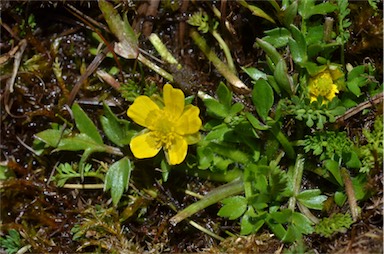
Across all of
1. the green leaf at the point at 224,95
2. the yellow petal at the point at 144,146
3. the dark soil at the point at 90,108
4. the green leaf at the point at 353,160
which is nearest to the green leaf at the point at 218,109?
the green leaf at the point at 224,95

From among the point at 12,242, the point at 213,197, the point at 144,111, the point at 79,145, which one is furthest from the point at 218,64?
the point at 12,242

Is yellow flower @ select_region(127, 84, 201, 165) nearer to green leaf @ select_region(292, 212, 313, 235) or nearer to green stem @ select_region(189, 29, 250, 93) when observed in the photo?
green stem @ select_region(189, 29, 250, 93)

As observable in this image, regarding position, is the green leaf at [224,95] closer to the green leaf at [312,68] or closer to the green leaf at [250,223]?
the green leaf at [312,68]

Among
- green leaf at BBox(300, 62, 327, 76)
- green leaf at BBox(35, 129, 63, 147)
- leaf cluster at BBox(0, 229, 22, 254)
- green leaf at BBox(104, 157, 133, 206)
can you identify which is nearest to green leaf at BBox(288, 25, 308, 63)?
green leaf at BBox(300, 62, 327, 76)

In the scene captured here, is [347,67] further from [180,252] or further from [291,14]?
[180,252]

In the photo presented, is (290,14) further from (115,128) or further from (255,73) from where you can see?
(115,128)

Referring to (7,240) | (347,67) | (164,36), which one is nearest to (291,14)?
(347,67)

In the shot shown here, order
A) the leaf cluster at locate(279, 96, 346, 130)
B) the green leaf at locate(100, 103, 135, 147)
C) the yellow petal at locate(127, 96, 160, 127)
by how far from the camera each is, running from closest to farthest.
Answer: the leaf cluster at locate(279, 96, 346, 130) → the yellow petal at locate(127, 96, 160, 127) → the green leaf at locate(100, 103, 135, 147)

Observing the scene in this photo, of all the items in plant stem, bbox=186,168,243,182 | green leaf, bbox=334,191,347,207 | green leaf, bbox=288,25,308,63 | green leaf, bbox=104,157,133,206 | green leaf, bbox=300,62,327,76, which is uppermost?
green leaf, bbox=288,25,308,63
